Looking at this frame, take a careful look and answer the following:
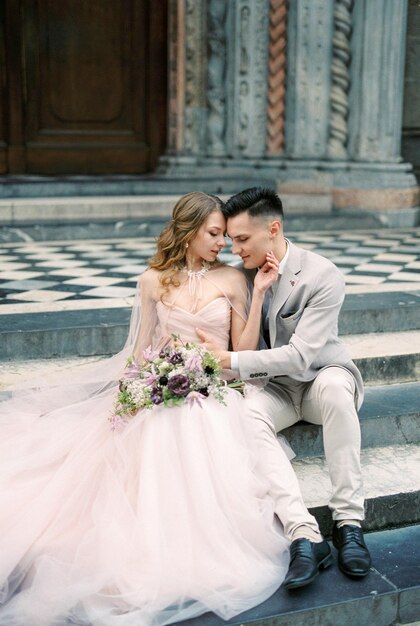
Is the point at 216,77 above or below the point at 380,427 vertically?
above

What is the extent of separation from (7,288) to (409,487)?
313cm

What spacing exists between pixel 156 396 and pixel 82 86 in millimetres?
7186

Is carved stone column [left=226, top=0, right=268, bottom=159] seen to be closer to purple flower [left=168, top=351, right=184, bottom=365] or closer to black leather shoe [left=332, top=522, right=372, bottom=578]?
purple flower [left=168, top=351, right=184, bottom=365]

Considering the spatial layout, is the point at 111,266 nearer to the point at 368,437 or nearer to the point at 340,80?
the point at 368,437

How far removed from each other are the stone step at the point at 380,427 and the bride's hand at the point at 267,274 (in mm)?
662

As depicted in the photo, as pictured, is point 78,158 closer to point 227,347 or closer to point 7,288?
point 7,288

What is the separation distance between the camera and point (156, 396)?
284 centimetres

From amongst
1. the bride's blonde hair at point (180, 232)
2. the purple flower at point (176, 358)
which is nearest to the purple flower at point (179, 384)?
the purple flower at point (176, 358)

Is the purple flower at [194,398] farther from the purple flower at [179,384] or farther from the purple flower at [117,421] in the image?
the purple flower at [117,421]

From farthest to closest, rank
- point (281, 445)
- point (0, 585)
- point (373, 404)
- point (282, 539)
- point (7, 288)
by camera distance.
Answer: point (7, 288)
point (373, 404)
point (281, 445)
point (282, 539)
point (0, 585)

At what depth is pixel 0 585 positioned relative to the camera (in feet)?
8.24

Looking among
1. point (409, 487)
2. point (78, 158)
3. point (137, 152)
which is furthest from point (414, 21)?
point (409, 487)

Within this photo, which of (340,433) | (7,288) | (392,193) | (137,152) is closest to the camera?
(340,433)

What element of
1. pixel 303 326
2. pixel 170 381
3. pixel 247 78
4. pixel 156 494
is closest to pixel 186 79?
pixel 247 78
